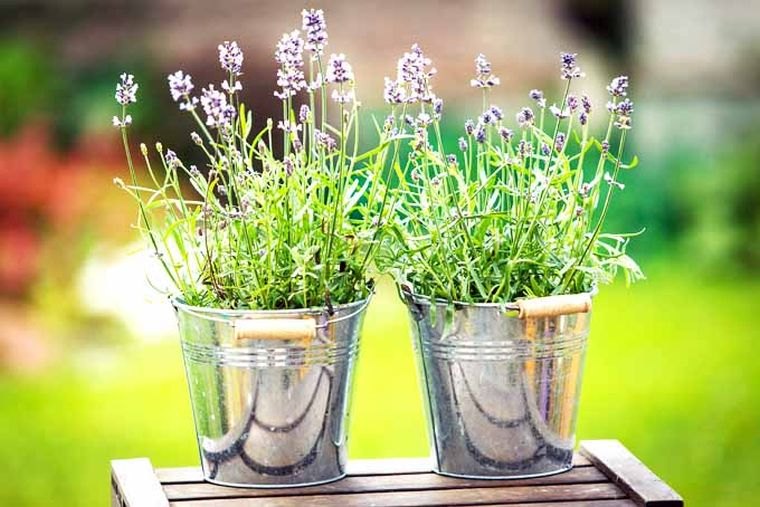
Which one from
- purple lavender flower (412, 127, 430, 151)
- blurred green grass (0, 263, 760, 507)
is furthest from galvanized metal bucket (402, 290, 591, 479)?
blurred green grass (0, 263, 760, 507)

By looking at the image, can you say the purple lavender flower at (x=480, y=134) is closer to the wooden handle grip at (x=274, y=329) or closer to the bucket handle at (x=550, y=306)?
the bucket handle at (x=550, y=306)

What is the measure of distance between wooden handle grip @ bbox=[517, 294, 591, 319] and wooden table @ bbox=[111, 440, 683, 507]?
254 mm

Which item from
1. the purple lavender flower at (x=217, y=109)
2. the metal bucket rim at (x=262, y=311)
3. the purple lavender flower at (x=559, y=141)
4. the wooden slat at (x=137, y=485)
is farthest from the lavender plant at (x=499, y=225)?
the wooden slat at (x=137, y=485)

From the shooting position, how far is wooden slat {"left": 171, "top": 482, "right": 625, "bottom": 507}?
1742 millimetres

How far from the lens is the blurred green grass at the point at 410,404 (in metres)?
4.61

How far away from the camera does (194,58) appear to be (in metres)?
6.56

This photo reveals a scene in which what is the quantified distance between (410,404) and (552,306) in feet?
11.2

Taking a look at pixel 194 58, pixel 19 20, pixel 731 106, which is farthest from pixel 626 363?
pixel 19 20

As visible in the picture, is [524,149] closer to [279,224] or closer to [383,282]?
[279,224]

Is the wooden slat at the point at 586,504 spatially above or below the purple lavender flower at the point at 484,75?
below

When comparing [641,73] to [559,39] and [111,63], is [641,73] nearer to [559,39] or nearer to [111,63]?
[559,39]

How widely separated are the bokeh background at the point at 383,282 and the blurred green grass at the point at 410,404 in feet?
0.04

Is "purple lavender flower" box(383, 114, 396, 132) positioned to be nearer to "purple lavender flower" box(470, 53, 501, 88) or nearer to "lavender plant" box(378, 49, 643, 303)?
"lavender plant" box(378, 49, 643, 303)

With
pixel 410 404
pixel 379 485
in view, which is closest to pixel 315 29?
pixel 379 485
